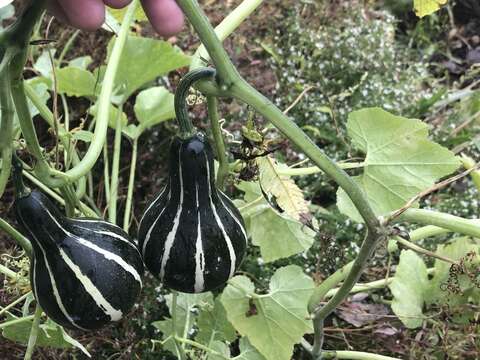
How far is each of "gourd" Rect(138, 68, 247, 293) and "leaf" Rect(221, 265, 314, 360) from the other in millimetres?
270

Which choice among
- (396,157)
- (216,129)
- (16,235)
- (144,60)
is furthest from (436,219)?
(144,60)

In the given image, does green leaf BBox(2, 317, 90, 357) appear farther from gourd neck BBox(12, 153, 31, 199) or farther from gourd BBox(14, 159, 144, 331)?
gourd neck BBox(12, 153, 31, 199)

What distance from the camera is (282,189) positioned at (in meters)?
0.81

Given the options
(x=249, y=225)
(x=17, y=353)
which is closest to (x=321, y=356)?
(x=249, y=225)

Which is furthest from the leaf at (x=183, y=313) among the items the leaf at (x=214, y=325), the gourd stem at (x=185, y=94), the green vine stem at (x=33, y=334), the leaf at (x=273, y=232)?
the gourd stem at (x=185, y=94)

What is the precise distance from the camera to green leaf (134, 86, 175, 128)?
1350 mm

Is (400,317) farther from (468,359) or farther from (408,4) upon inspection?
(408,4)

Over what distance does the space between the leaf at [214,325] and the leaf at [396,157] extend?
0.37 m

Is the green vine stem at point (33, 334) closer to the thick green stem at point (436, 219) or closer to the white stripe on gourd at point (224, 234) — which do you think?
the white stripe on gourd at point (224, 234)

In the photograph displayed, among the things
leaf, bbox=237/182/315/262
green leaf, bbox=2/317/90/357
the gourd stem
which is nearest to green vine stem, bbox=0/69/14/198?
the gourd stem

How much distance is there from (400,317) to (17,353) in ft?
2.37

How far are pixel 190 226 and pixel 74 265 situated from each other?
140mm

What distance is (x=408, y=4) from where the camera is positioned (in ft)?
7.82

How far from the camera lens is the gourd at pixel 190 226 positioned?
30.3 inches
